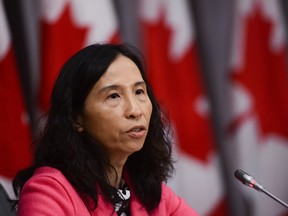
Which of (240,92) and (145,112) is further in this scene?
(240,92)

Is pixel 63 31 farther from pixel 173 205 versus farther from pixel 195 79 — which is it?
pixel 173 205

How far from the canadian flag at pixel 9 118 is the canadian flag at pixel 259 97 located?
3.80ft

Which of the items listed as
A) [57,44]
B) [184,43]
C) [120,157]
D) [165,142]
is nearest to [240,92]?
[184,43]

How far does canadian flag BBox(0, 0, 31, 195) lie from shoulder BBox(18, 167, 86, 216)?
846 mm

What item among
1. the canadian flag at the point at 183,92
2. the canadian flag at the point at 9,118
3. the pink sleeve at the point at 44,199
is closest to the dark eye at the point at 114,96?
the pink sleeve at the point at 44,199

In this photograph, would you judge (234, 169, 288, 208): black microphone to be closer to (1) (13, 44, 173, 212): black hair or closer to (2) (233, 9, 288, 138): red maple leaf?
(1) (13, 44, 173, 212): black hair

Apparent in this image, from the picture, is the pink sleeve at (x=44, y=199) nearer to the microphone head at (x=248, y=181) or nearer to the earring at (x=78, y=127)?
the earring at (x=78, y=127)

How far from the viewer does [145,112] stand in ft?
4.61

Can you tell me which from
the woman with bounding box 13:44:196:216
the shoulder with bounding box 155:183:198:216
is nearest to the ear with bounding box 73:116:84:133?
the woman with bounding box 13:44:196:216

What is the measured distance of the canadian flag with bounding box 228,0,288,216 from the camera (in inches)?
115

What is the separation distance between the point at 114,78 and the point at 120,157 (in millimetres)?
194

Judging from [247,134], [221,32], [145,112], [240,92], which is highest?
[145,112]

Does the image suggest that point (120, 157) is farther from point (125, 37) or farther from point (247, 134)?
point (247, 134)

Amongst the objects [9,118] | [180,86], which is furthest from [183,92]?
[9,118]
